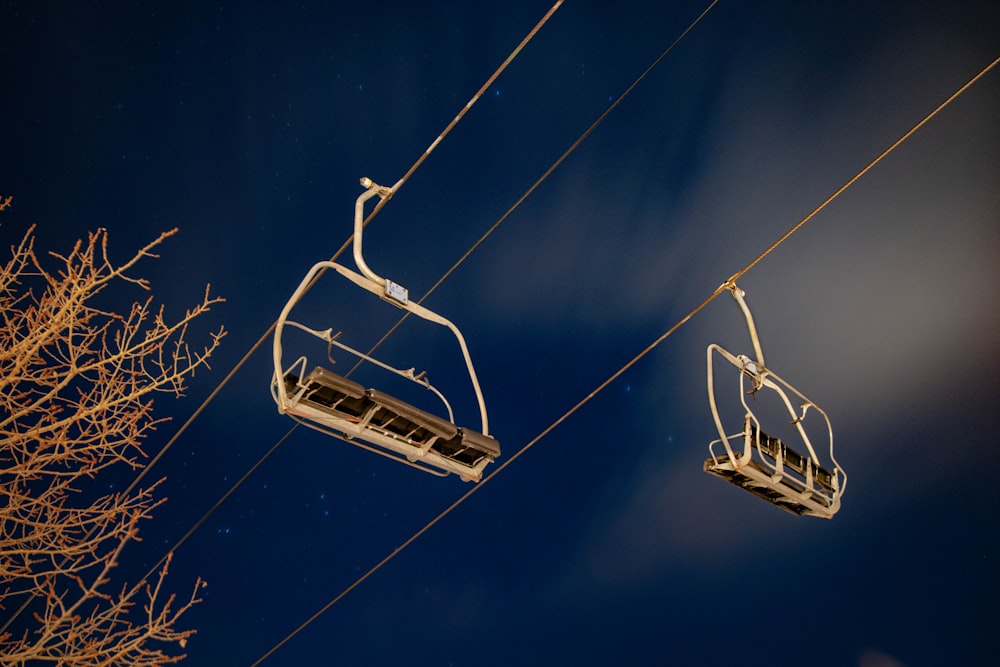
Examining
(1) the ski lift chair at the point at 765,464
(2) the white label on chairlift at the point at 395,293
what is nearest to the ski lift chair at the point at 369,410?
(2) the white label on chairlift at the point at 395,293

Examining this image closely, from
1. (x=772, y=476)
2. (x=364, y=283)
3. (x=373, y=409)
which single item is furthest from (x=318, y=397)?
(x=772, y=476)

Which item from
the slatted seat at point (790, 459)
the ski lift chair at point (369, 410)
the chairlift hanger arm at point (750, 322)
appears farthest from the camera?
the slatted seat at point (790, 459)

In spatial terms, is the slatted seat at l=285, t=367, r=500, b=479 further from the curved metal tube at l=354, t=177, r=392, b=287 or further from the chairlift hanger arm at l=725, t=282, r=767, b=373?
the chairlift hanger arm at l=725, t=282, r=767, b=373

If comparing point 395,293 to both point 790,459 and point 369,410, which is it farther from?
point 790,459

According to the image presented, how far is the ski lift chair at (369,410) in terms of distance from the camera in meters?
3.25

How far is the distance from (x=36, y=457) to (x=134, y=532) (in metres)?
0.76

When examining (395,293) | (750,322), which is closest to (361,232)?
(395,293)

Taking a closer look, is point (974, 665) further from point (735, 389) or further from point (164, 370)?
point (164, 370)

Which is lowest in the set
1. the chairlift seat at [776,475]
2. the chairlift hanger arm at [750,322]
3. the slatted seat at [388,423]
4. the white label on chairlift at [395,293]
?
the slatted seat at [388,423]

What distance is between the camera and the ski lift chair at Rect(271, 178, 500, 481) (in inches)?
128

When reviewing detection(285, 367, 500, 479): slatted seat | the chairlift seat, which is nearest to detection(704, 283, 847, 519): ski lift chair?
the chairlift seat

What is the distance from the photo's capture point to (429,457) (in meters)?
3.64

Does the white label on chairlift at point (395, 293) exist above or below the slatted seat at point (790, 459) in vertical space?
below

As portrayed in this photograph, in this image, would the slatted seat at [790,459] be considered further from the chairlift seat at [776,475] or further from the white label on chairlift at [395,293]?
the white label on chairlift at [395,293]
